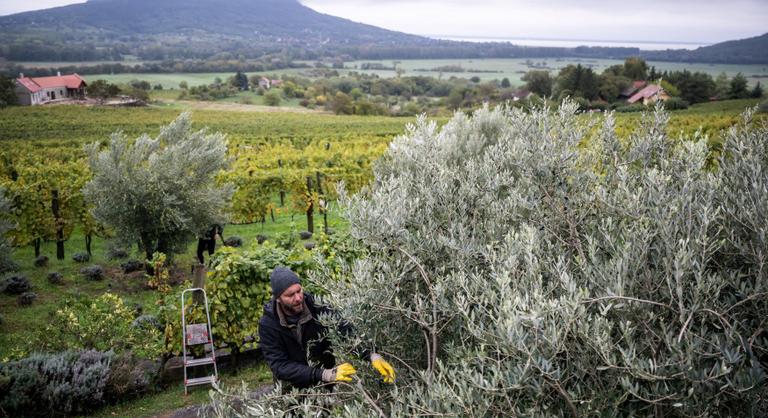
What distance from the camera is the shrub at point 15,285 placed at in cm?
1307

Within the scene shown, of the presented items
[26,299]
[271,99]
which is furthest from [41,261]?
[271,99]

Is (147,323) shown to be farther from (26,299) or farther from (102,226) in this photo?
(102,226)

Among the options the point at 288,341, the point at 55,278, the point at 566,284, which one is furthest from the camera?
the point at 55,278

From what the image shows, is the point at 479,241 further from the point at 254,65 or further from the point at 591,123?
the point at 254,65

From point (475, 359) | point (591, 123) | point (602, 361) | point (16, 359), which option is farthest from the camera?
point (16, 359)

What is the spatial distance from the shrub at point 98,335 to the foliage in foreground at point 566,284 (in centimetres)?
633

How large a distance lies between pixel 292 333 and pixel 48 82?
3258 inches

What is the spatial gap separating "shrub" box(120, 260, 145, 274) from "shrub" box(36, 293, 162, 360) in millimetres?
5740

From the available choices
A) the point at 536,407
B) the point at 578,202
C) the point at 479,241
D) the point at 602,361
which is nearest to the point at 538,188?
the point at 578,202

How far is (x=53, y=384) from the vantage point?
760cm

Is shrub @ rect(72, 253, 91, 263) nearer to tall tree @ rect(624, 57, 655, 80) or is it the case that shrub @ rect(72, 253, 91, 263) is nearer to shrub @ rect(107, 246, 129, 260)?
shrub @ rect(107, 246, 129, 260)

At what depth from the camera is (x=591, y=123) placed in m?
5.05

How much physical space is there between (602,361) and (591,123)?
9.96 ft

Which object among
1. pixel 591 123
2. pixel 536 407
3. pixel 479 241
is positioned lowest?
pixel 536 407
